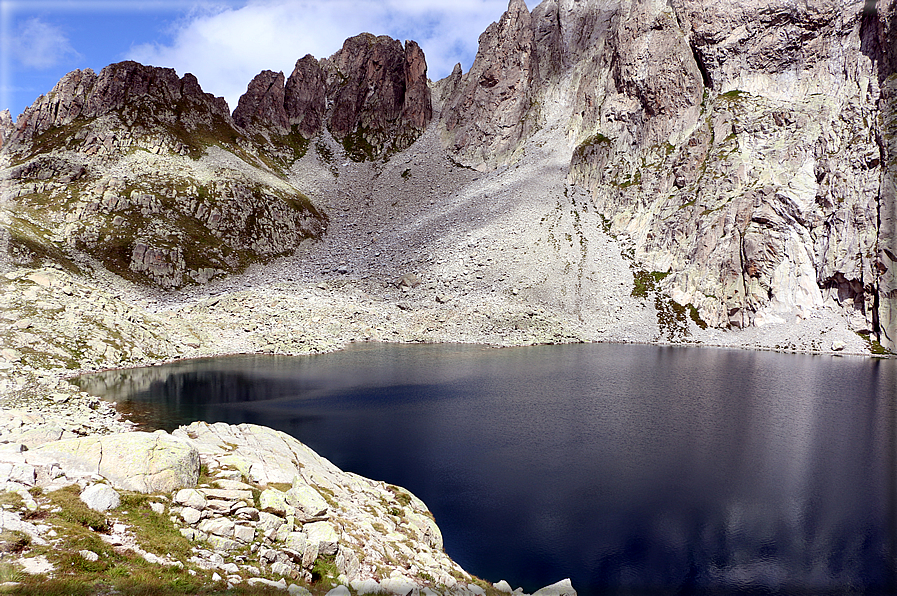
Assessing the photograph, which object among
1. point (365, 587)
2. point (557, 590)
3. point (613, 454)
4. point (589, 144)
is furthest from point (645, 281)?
point (365, 587)

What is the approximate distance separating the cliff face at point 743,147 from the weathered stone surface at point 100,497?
97.2 m

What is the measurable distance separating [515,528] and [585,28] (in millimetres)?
162357

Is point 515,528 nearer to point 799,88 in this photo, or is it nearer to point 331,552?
point 331,552

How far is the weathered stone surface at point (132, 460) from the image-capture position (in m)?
15.2

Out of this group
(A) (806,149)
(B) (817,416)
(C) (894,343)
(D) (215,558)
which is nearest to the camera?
(D) (215,558)

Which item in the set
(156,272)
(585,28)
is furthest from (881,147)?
(156,272)

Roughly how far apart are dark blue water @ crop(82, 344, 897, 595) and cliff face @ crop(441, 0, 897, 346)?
1102 inches

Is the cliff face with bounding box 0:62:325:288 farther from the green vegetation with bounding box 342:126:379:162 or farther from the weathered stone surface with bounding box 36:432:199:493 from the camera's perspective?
the weathered stone surface with bounding box 36:432:199:493

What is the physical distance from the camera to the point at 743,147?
10481 centimetres

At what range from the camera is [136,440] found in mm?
16328

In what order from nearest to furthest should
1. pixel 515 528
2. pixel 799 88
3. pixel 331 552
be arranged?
pixel 331 552 → pixel 515 528 → pixel 799 88

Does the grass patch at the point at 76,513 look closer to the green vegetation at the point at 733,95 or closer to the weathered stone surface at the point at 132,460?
the weathered stone surface at the point at 132,460

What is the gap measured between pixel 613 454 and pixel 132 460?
95.7ft

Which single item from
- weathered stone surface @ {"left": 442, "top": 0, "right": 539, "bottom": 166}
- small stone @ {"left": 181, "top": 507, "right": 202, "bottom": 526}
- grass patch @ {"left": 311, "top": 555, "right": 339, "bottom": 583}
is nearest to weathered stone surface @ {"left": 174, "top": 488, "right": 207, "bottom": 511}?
small stone @ {"left": 181, "top": 507, "right": 202, "bottom": 526}
